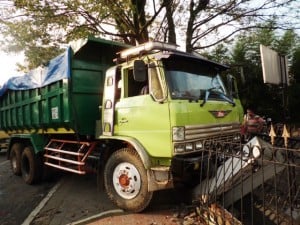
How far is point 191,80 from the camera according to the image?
5.47m

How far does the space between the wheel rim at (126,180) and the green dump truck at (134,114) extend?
2 centimetres

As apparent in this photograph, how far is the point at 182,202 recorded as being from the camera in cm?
577

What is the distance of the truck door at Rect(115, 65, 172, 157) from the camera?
16.6 ft

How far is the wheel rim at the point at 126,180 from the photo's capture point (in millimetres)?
5430

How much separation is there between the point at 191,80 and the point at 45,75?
3.59 m

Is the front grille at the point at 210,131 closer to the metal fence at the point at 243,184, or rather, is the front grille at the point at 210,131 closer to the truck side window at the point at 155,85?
the metal fence at the point at 243,184

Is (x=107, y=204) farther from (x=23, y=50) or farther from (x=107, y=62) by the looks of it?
(x=23, y=50)

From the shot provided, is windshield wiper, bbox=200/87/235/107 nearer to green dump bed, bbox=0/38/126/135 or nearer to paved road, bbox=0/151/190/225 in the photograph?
paved road, bbox=0/151/190/225

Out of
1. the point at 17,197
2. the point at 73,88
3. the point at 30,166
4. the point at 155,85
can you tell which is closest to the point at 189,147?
the point at 155,85

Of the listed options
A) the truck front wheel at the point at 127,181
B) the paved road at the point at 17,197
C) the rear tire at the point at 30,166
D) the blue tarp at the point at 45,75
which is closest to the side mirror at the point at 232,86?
the truck front wheel at the point at 127,181

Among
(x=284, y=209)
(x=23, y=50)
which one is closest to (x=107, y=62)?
(x=284, y=209)

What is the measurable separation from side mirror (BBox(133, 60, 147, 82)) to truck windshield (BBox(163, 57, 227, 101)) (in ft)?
1.12

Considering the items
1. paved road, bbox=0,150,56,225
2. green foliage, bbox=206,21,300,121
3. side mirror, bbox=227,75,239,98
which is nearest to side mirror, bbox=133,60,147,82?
side mirror, bbox=227,75,239,98

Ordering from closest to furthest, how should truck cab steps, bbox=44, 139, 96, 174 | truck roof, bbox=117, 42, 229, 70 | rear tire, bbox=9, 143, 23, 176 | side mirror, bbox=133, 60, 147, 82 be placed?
side mirror, bbox=133, 60, 147, 82 < truck roof, bbox=117, 42, 229, 70 < truck cab steps, bbox=44, 139, 96, 174 < rear tire, bbox=9, 143, 23, 176
